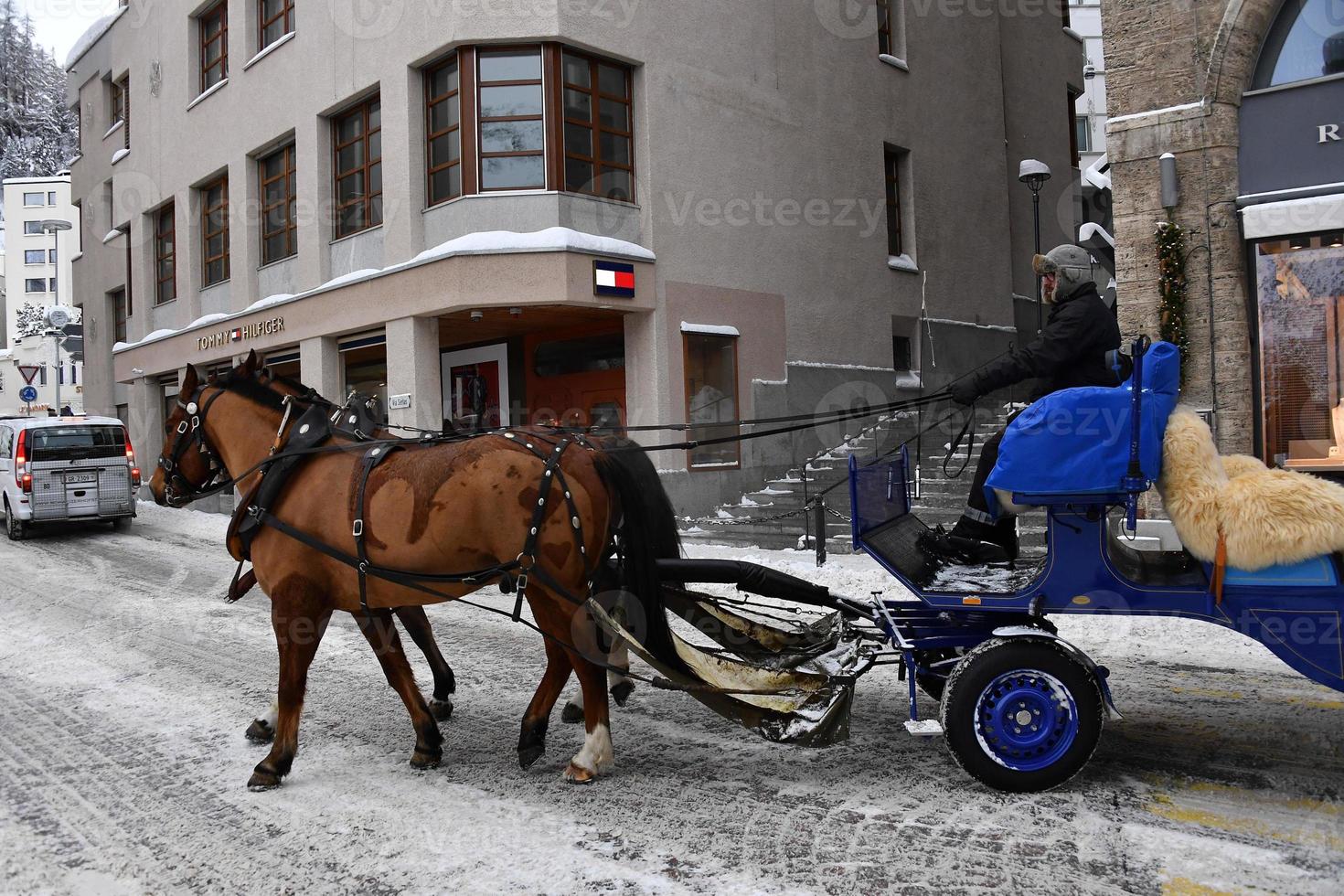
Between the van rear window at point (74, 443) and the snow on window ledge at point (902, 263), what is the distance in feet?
45.2

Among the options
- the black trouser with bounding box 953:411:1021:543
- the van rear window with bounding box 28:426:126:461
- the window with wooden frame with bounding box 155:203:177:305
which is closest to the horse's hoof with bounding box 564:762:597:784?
the black trouser with bounding box 953:411:1021:543

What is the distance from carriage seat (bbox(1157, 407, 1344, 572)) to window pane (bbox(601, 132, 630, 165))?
37.2 feet

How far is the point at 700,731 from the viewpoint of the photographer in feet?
16.9

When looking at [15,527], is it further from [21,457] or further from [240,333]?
[240,333]

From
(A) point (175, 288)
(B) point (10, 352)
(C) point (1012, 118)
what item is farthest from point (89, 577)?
(B) point (10, 352)

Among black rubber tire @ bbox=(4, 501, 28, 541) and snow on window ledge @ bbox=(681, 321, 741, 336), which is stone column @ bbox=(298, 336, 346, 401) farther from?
snow on window ledge @ bbox=(681, 321, 741, 336)

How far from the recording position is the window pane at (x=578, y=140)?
1391 cm

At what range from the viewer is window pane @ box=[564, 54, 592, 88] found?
1393cm

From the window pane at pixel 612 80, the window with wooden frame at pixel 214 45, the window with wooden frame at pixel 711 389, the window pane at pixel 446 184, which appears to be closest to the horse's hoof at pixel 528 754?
the window with wooden frame at pixel 711 389

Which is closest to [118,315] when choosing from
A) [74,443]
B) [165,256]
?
[165,256]

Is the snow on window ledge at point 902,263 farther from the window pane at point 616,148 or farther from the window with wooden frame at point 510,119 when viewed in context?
the window with wooden frame at point 510,119

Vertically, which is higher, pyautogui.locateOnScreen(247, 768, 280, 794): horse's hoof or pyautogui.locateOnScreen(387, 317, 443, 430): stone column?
pyautogui.locateOnScreen(387, 317, 443, 430): stone column

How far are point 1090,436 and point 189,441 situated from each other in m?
4.64

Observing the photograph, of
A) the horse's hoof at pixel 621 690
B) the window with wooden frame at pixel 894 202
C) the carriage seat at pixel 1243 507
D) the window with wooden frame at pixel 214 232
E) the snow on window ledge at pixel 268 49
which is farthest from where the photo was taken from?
the window with wooden frame at pixel 214 232
